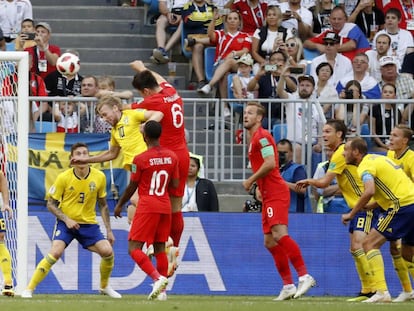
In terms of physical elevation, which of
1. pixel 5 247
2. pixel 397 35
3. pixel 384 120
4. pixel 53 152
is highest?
pixel 397 35

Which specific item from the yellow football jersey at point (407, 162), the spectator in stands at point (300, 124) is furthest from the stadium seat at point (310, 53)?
the yellow football jersey at point (407, 162)

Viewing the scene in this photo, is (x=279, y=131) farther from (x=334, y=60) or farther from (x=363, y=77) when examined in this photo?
(x=334, y=60)

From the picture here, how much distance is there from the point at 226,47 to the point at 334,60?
1.79 metres

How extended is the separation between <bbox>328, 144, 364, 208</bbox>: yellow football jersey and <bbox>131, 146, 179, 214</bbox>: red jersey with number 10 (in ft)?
7.71

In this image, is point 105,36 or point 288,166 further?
point 105,36

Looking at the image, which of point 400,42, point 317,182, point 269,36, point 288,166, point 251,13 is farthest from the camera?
point 251,13

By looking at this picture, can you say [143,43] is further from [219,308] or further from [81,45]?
[219,308]

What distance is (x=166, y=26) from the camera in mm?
24000

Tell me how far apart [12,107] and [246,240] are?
3.91m

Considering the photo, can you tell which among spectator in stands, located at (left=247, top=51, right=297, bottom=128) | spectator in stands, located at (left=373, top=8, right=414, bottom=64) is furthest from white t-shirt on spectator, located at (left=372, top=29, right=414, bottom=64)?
spectator in stands, located at (left=247, top=51, right=297, bottom=128)

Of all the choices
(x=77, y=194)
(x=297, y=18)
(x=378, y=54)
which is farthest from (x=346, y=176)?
(x=297, y=18)

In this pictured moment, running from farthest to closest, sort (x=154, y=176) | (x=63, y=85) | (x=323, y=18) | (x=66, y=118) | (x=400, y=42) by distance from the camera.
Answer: (x=323, y=18) < (x=400, y=42) < (x=63, y=85) < (x=66, y=118) < (x=154, y=176)

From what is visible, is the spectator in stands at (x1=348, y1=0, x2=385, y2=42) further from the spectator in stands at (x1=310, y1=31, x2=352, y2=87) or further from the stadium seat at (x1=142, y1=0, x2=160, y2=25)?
the stadium seat at (x1=142, y1=0, x2=160, y2=25)

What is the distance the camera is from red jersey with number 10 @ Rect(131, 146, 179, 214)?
51.4 ft
